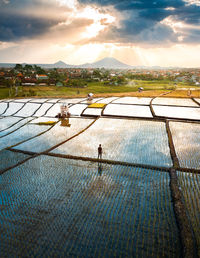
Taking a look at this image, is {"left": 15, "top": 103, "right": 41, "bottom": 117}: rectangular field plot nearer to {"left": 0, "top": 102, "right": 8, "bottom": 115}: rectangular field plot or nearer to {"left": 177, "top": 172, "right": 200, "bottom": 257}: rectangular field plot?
{"left": 0, "top": 102, "right": 8, "bottom": 115}: rectangular field plot

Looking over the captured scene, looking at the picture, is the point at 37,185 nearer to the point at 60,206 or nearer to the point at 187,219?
the point at 60,206

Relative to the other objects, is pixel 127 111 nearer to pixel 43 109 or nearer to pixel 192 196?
pixel 43 109

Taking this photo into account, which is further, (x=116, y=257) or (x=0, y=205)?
(x=0, y=205)

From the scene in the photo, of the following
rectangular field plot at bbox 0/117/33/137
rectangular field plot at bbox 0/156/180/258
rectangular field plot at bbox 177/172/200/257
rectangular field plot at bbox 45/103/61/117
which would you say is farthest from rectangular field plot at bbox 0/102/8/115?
rectangular field plot at bbox 177/172/200/257

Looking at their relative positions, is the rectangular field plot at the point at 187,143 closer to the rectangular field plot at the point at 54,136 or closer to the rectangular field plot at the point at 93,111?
the rectangular field plot at the point at 54,136

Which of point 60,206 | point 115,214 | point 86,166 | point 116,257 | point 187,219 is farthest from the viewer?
point 86,166

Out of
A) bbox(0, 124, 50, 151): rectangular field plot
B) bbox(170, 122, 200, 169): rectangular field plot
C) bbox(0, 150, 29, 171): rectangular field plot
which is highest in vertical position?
bbox(170, 122, 200, 169): rectangular field plot

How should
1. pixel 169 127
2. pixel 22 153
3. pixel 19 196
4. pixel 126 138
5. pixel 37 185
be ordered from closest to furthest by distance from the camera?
pixel 19 196
pixel 37 185
pixel 22 153
pixel 126 138
pixel 169 127

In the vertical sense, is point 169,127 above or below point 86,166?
above

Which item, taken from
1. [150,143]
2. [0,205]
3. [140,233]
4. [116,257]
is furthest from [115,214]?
[150,143]
